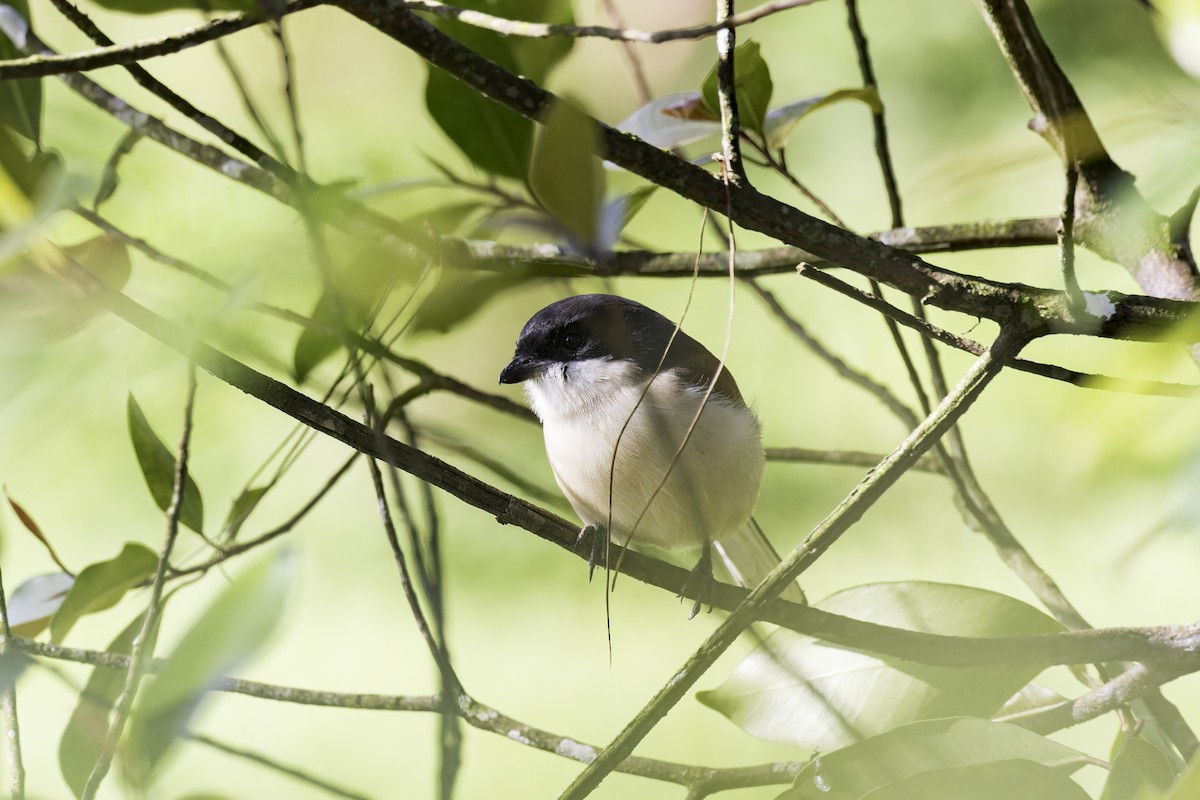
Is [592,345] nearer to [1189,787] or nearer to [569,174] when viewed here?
[569,174]

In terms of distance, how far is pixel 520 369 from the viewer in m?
→ 1.21

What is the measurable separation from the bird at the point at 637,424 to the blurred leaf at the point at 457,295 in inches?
12.8

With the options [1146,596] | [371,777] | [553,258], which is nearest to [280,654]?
[371,777]

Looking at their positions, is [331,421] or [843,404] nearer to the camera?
[331,421]

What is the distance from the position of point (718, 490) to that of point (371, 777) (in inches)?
42.6

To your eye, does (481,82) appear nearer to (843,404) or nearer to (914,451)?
(914,451)

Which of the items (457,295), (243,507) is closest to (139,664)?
(457,295)

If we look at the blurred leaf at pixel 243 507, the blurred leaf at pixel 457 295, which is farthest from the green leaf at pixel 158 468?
the blurred leaf at pixel 457 295

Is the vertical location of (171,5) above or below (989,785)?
above

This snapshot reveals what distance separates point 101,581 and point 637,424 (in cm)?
53

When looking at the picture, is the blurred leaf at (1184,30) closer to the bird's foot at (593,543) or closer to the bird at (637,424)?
the bird's foot at (593,543)

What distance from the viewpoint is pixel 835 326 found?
189 cm

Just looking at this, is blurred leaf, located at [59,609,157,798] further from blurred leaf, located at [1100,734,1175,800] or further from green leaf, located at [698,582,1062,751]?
blurred leaf, located at [1100,734,1175,800]

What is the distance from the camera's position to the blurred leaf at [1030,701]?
0.79 meters
